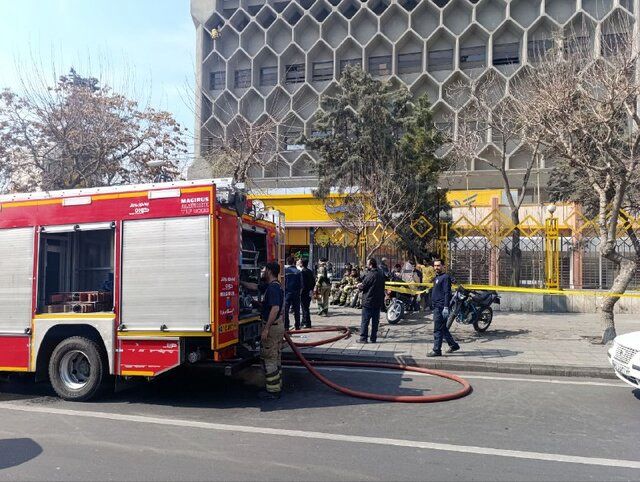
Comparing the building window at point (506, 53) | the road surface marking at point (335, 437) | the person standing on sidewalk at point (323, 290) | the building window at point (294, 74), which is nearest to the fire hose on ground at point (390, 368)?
the road surface marking at point (335, 437)

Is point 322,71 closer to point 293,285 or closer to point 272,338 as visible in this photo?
point 293,285

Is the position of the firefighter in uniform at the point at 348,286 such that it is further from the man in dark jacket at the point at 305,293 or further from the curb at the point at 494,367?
the curb at the point at 494,367

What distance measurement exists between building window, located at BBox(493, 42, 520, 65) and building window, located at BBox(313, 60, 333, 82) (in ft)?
36.8

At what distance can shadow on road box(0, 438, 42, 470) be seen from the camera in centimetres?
455

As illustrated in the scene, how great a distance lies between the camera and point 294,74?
128 ft


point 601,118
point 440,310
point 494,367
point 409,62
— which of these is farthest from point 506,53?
point 494,367

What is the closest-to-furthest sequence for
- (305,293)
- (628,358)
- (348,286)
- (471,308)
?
(628,358) < (471,308) < (305,293) < (348,286)

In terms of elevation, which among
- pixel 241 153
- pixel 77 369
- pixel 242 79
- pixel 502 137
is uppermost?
pixel 242 79

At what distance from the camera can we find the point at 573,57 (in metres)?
11.5

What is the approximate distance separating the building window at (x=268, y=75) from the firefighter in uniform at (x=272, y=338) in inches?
1358

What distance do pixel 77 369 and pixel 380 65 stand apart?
34.5 metres

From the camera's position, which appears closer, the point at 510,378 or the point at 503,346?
the point at 510,378

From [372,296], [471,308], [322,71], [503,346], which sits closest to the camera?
[503,346]

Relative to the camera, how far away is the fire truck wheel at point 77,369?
21.5 ft
